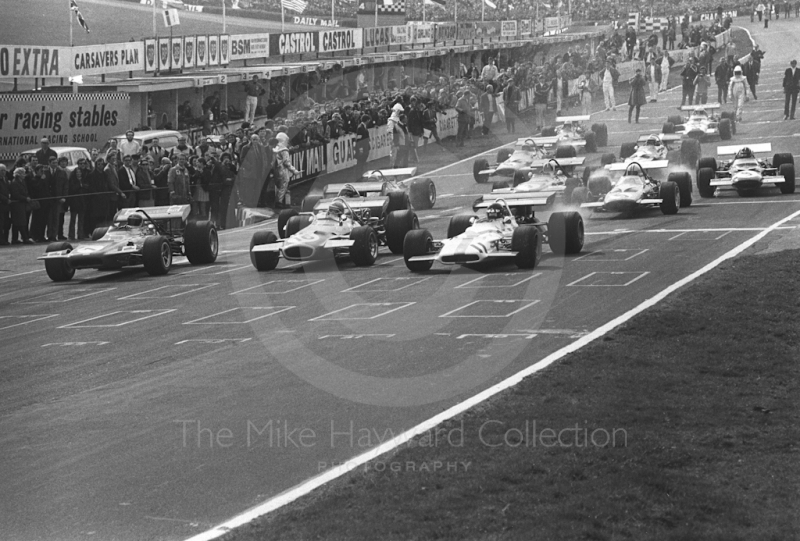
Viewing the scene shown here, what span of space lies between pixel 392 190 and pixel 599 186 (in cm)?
492

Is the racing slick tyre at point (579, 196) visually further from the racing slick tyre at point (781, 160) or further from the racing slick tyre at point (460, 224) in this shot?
the racing slick tyre at point (460, 224)

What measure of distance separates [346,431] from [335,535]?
2967 millimetres

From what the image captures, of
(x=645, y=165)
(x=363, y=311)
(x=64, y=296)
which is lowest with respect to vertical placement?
(x=64, y=296)

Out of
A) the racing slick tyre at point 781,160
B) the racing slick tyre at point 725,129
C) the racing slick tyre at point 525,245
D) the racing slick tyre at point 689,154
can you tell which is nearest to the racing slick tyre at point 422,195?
the racing slick tyre at point 689,154

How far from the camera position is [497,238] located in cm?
2117

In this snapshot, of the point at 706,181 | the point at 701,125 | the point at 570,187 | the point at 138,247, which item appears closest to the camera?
the point at 138,247

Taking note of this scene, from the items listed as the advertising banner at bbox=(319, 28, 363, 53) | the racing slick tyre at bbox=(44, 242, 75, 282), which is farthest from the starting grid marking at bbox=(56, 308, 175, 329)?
the advertising banner at bbox=(319, 28, 363, 53)

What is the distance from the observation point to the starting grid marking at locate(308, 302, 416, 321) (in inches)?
706

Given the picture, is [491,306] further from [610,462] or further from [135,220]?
[135,220]

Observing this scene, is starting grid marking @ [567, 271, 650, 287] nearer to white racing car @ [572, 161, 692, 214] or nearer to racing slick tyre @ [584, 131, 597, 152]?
white racing car @ [572, 161, 692, 214]

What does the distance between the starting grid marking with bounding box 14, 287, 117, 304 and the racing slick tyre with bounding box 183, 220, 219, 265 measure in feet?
8.23

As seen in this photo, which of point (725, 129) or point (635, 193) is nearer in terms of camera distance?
point (635, 193)

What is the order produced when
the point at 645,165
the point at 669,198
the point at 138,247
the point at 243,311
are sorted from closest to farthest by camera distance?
the point at 243,311, the point at 138,247, the point at 669,198, the point at 645,165

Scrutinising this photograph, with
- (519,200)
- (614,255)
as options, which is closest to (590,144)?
(519,200)
